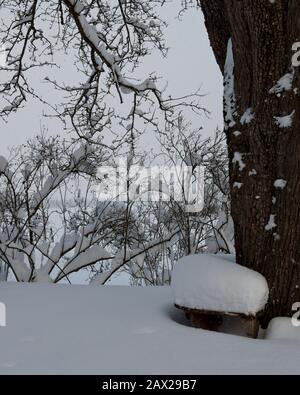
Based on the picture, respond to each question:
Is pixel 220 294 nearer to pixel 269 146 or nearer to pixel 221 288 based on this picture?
pixel 221 288

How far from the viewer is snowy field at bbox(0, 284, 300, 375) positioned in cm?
193

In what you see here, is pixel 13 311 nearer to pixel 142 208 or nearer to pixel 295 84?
pixel 295 84

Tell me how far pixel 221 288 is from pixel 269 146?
933 mm

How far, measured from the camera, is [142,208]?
13719 mm

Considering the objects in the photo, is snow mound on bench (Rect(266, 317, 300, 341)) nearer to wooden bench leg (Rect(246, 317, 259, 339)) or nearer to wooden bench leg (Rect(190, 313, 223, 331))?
wooden bench leg (Rect(246, 317, 259, 339))

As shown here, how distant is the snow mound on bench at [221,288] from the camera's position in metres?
2.47

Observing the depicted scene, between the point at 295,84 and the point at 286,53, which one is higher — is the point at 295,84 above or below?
below

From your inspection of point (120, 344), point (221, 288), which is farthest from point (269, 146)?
point (120, 344)

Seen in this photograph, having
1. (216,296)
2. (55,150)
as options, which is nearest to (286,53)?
(216,296)

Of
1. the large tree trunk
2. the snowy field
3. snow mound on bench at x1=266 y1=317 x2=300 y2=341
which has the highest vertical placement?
the large tree trunk

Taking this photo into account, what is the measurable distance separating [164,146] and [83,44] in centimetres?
374

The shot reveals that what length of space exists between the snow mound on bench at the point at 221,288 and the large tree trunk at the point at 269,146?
16cm

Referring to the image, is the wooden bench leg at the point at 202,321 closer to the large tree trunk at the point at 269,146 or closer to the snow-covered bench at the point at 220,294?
the snow-covered bench at the point at 220,294

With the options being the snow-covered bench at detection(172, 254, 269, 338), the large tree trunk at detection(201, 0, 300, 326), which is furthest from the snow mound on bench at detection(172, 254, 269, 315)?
the large tree trunk at detection(201, 0, 300, 326)
